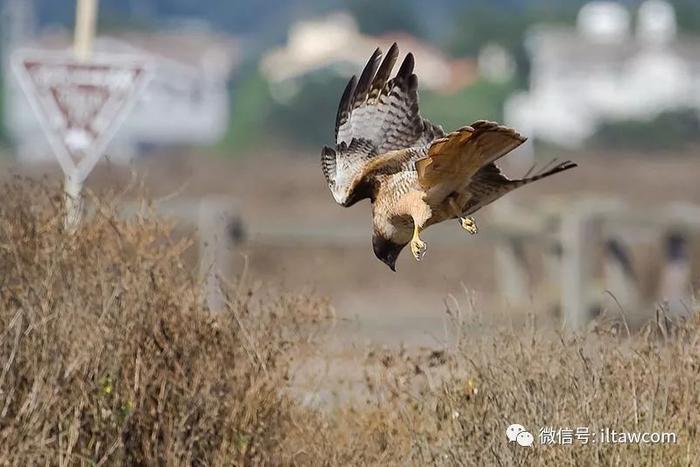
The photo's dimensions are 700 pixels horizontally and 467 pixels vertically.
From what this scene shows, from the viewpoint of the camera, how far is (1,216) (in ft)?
27.3

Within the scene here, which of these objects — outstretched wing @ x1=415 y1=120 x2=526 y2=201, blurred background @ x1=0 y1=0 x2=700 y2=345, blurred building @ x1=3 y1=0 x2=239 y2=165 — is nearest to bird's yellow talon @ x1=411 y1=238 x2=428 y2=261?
outstretched wing @ x1=415 y1=120 x2=526 y2=201

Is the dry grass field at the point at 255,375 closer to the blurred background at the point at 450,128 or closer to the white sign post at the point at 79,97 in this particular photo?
the blurred background at the point at 450,128

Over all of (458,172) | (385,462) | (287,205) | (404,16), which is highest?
(404,16)

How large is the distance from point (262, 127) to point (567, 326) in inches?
2590

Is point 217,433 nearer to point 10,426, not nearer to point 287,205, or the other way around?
point 10,426

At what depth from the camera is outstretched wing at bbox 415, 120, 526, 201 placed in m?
7.61

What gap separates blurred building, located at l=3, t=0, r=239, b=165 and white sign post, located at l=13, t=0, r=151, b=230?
72.9m

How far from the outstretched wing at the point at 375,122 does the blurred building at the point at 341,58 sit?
54064 millimetres

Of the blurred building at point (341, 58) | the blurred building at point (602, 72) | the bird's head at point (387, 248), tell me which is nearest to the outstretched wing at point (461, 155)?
the bird's head at point (387, 248)

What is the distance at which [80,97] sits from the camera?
13438 mm

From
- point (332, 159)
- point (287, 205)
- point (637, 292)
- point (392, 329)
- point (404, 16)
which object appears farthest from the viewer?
Answer: point (404, 16)

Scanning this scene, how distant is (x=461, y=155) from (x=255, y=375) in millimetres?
1349

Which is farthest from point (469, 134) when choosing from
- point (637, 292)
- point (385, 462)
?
point (637, 292)

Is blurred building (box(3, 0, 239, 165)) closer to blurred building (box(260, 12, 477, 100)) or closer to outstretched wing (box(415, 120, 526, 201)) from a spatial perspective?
blurred building (box(260, 12, 477, 100))
